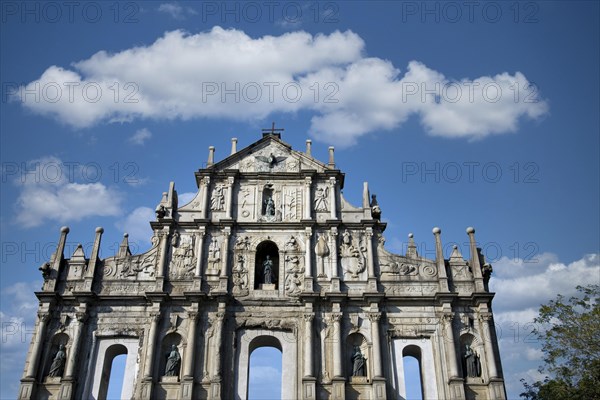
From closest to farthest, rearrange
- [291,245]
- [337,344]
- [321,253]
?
[337,344] → [321,253] → [291,245]

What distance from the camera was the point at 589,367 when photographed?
22906 millimetres

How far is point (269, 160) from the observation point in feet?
91.9

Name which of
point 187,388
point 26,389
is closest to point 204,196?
point 187,388

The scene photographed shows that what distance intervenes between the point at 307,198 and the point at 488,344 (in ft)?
30.3

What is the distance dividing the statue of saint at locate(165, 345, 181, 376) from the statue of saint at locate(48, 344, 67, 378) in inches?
150

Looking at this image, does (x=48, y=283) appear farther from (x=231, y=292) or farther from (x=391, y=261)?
(x=391, y=261)

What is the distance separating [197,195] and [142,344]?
6.85 m

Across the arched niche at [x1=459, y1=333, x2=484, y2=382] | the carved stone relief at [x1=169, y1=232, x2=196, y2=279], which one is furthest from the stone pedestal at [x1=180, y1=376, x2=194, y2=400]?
the arched niche at [x1=459, y1=333, x2=484, y2=382]

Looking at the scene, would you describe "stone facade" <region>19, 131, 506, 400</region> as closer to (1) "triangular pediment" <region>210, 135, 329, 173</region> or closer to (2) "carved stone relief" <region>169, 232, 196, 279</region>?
(2) "carved stone relief" <region>169, 232, 196, 279</region>

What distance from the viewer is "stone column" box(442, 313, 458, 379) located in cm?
2292

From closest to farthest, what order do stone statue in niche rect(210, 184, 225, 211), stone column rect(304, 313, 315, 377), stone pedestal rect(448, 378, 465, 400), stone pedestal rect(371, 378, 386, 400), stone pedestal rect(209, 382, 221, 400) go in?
stone pedestal rect(209, 382, 221, 400) → stone pedestal rect(371, 378, 386, 400) → stone pedestal rect(448, 378, 465, 400) → stone column rect(304, 313, 315, 377) → stone statue in niche rect(210, 184, 225, 211)

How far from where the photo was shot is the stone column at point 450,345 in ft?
75.2

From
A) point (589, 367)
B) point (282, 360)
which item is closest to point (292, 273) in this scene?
point (282, 360)

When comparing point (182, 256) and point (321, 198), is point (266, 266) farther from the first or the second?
point (321, 198)
